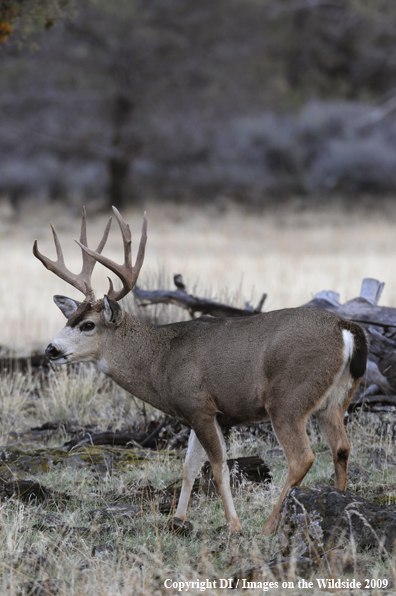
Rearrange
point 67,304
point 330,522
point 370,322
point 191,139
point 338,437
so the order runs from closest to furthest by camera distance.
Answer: point 330,522
point 338,437
point 67,304
point 370,322
point 191,139

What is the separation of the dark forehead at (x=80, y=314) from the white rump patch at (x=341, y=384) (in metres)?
1.85

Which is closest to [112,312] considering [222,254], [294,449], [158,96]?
[294,449]

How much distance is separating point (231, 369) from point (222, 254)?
46.3 feet

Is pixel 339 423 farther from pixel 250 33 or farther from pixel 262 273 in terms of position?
pixel 250 33

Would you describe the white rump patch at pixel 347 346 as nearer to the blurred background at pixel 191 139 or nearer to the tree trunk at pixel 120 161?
the blurred background at pixel 191 139

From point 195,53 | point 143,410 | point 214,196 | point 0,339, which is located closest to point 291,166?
point 214,196

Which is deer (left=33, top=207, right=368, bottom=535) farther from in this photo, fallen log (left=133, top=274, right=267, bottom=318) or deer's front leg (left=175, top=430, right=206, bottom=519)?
fallen log (left=133, top=274, right=267, bottom=318)

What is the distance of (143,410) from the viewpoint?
23.6ft

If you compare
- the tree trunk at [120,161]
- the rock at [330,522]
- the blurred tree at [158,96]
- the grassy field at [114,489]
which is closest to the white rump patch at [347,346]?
the rock at [330,522]

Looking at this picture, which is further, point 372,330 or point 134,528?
point 372,330

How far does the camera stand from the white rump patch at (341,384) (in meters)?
5.15

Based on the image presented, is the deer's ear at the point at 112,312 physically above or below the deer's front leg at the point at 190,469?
above

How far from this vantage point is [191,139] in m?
31.0

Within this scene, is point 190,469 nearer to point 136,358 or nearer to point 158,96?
point 136,358
